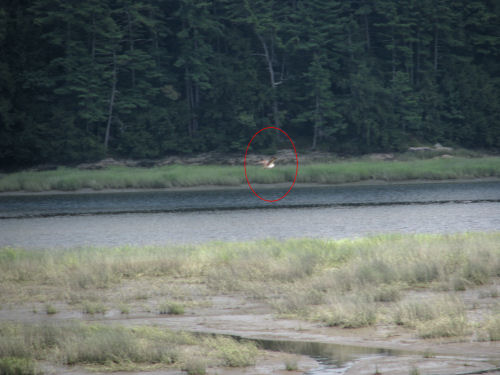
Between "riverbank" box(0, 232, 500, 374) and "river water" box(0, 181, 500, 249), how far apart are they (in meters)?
8.29

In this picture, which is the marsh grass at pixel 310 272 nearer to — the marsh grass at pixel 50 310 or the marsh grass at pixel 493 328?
the marsh grass at pixel 493 328

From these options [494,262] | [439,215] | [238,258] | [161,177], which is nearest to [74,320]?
[238,258]

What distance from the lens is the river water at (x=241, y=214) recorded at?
31234mm

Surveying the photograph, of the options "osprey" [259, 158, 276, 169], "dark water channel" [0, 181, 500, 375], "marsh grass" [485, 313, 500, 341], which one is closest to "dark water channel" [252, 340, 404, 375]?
"marsh grass" [485, 313, 500, 341]

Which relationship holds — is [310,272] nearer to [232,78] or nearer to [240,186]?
[240,186]

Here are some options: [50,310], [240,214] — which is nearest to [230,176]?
[240,214]

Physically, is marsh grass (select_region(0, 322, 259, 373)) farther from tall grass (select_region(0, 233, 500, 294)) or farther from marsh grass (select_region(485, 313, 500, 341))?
tall grass (select_region(0, 233, 500, 294))

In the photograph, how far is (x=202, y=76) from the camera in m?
67.4

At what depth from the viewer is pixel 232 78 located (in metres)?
67.6

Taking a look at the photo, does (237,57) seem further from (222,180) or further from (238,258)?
(238,258)

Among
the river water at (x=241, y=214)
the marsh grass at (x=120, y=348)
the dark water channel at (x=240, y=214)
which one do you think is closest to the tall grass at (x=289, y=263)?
the marsh grass at (x=120, y=348)

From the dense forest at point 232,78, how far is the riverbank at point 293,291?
4357cm

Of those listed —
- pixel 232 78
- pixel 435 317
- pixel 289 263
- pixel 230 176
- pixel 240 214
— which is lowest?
pixel 240 214

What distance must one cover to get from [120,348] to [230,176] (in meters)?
47.2
